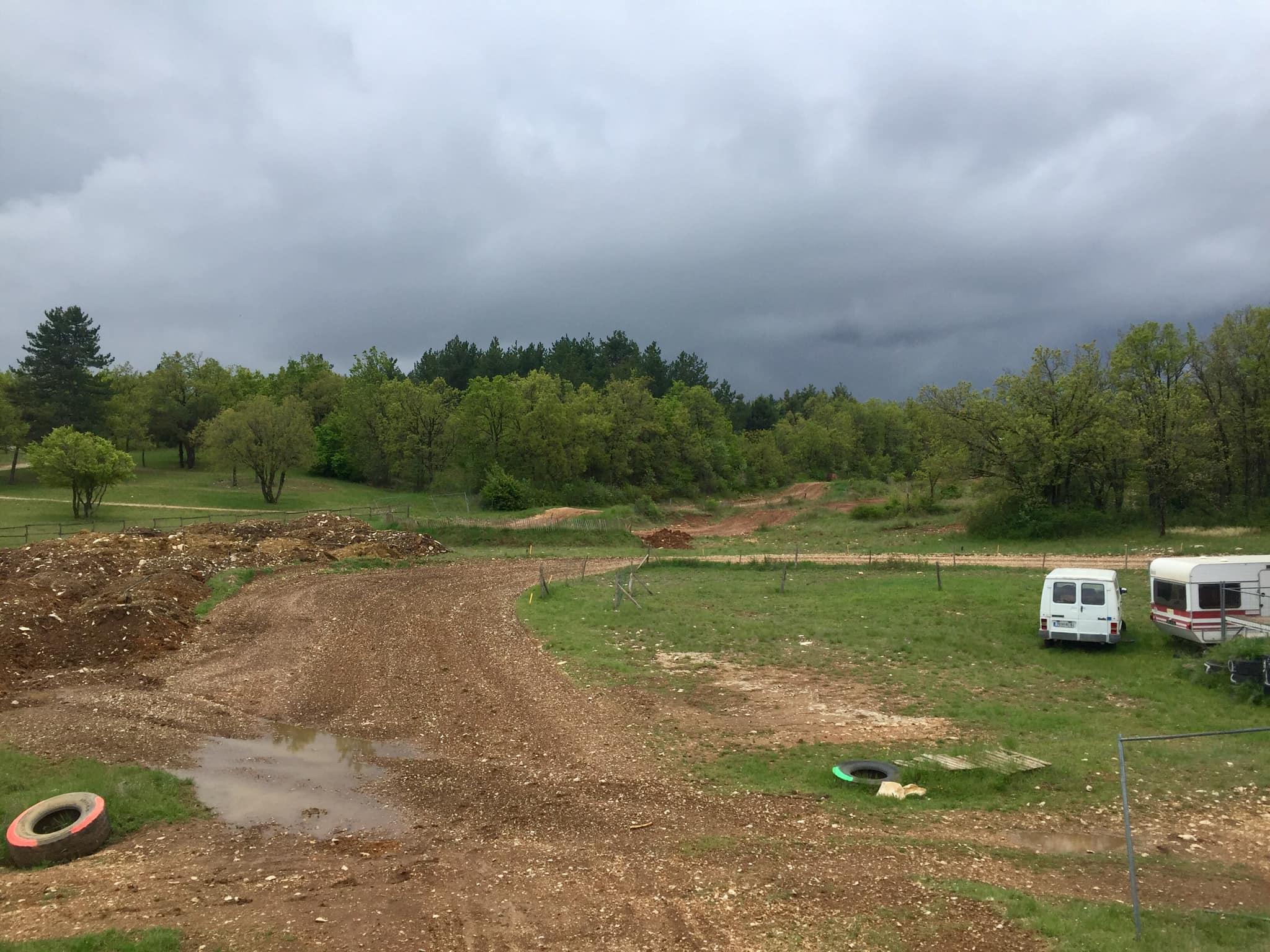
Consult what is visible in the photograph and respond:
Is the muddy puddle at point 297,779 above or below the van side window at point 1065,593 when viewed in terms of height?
below

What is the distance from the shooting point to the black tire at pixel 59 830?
33.7 ft

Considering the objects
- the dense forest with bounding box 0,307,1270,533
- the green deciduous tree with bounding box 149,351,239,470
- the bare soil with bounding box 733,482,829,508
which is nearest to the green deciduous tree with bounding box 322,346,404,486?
the dense forest with bounding box 0,307,1270,533

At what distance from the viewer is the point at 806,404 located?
162625 mm

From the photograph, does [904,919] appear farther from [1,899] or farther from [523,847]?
[1,899]

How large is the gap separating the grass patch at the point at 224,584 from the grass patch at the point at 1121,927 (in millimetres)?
27172

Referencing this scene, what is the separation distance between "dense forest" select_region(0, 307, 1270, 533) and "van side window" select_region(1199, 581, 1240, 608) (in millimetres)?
30211

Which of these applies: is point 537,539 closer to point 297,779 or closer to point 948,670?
point 948,670

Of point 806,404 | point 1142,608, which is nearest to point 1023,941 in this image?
point 1142,608

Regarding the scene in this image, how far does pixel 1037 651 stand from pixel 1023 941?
1542 cm

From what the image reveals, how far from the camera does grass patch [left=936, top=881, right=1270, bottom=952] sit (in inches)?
300

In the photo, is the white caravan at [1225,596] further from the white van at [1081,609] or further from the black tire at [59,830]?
the black tire at [59,830]

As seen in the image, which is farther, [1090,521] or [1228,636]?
[1090,521]

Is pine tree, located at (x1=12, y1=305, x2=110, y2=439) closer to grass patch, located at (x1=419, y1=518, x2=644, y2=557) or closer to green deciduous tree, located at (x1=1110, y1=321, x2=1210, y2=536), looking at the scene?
grass patch, located at (x1=419, y1=518, x2=644, y2=557)

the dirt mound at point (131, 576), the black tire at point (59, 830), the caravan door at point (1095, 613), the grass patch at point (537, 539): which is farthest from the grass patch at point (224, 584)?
the caravan door at point (1095, 613)
